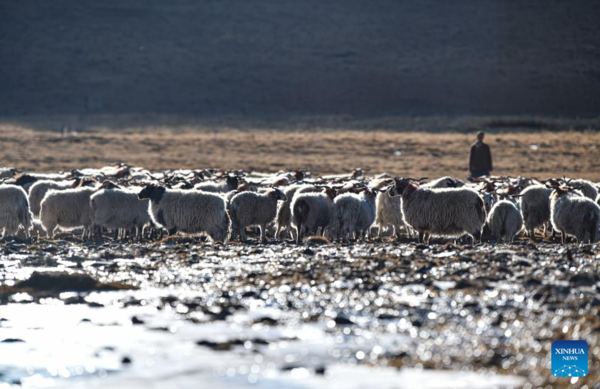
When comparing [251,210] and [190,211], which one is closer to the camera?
[190,211]

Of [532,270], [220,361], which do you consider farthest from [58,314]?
[532,270]

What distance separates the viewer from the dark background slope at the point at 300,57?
6544cm

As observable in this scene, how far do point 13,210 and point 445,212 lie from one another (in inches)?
260

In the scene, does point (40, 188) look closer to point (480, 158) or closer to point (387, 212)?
point (387, 212)

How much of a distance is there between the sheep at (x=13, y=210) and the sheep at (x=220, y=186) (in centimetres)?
313

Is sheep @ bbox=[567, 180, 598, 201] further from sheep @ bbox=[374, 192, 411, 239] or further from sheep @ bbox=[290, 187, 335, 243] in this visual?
sheep @ bbox=[290, 187, 335, 243]

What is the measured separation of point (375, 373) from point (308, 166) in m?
29.2

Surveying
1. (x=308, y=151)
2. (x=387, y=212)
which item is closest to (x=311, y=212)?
(x=387, y=212)

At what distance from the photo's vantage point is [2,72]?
7144 centimetres

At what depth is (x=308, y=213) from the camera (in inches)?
556

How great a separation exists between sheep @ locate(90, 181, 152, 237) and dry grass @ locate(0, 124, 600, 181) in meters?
18.1

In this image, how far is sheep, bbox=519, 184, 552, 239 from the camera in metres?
15.1

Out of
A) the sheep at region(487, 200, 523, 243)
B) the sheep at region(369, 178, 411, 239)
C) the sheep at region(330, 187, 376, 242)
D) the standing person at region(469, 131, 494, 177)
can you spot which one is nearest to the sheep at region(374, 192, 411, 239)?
the sheep at region(369, 178, 411, 239)

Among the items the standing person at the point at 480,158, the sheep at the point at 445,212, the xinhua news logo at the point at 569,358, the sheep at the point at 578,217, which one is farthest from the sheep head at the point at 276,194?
the standing person at the point at 480,158
